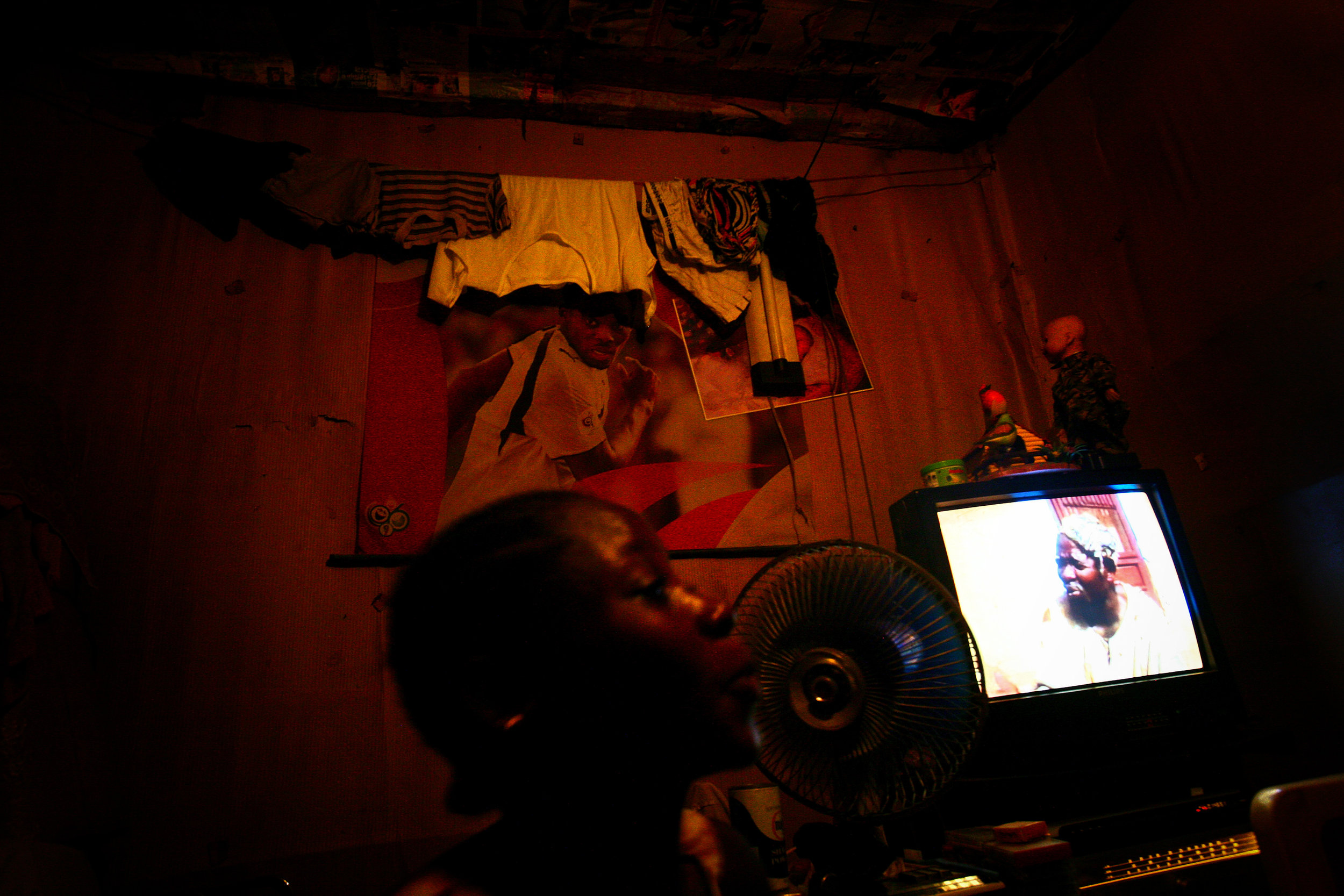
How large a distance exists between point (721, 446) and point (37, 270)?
1.88 m

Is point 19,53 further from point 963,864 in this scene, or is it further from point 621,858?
point 963,864

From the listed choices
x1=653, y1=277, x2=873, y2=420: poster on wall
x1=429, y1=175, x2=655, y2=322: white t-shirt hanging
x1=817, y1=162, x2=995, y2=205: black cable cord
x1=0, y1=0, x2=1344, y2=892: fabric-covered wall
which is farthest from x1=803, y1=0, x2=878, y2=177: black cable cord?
A: x1=429, y1=175, x2=655, y2=322: white t-shirt hanging

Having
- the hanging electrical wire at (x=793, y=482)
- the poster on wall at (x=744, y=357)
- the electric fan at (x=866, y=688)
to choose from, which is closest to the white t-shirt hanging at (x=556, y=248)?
the poster on wall at (x=744, y=357)

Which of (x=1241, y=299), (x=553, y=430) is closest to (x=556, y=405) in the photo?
(x=553, y=430)

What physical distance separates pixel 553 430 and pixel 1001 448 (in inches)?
46.1

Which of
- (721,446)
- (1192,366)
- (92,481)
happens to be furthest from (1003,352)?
(92,481)

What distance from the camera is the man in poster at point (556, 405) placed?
1.81 m

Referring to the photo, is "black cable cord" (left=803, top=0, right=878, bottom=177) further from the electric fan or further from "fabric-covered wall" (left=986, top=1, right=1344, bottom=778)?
the electric fan

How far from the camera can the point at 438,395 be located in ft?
6.07

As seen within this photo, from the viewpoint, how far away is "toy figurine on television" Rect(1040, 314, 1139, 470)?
160cm

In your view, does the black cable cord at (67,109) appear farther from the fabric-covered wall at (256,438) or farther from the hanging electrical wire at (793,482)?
the hanging electrical wire at (793,482)

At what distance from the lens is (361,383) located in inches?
72.7

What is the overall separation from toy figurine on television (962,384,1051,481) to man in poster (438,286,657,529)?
89cm

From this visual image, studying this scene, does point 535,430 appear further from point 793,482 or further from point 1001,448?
point 1001,448
